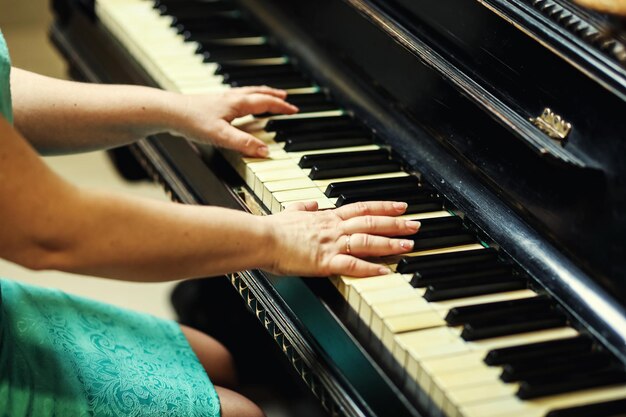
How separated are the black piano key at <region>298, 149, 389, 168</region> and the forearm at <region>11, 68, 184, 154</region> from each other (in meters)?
0.28

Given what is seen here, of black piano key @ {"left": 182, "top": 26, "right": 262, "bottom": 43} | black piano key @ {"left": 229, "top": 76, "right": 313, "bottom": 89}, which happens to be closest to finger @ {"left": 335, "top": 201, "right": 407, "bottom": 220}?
black piano key @ {"left": 229, "top": 76, "right": 313, "bottom": 89}

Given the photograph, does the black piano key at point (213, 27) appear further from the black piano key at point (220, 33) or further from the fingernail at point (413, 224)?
the fingernail at point (413, 224)

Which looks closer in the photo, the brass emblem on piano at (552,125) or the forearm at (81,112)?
the brass emblem on piano at (552,125)

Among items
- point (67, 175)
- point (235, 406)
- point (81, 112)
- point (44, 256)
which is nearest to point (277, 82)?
point (81, 112)

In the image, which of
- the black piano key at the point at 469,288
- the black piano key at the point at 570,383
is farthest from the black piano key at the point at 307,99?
the black piano key at the point at 570,383

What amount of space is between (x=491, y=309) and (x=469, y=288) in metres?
0.06

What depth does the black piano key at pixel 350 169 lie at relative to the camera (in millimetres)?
1703

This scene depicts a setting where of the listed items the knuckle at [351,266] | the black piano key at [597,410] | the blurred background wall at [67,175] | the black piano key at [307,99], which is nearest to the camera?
the black piano key at [597,410]

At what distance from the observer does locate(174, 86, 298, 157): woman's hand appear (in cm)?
177

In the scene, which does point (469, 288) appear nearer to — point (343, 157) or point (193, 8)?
point (343, 157)

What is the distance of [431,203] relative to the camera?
165 centimetres

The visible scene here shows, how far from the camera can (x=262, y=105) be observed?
1.88 meters

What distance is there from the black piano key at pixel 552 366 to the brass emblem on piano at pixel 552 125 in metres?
0.35

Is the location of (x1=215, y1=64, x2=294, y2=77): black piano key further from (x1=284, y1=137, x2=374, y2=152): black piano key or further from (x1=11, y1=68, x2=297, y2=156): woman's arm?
(x1=284, y1=137, x2=374, y2=152): black piano key
